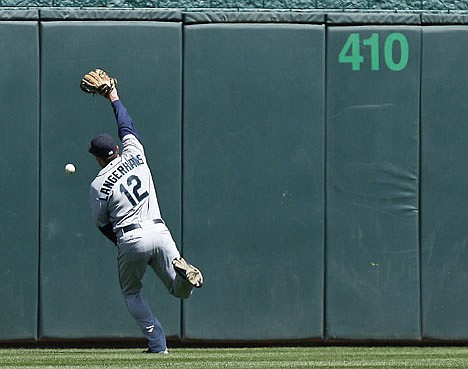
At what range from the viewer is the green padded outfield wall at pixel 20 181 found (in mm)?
9797

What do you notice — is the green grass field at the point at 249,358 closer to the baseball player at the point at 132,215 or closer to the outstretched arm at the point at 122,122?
the baseball player at the point at 132,215

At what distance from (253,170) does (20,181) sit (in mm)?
1880

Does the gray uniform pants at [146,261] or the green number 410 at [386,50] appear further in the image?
the green number 410 at [386,50]

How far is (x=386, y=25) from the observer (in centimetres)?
999

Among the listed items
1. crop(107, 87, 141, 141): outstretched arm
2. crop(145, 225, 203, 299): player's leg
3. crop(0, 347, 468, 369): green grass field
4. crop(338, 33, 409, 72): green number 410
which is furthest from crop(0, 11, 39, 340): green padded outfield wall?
crop(338, 33, 409, 72): green number 410

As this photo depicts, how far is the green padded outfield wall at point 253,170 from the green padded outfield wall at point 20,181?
1.23 m

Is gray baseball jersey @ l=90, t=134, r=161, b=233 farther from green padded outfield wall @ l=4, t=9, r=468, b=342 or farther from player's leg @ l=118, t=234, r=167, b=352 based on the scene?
green padded outfield wall @ l=4, t=9, r=468, b=342

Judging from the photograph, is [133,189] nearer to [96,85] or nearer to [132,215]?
[132,215]

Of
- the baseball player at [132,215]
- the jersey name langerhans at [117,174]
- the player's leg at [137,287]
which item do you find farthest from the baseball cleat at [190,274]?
the jersey name langerhans at [117,174]

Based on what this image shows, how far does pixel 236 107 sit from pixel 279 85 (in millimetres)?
396

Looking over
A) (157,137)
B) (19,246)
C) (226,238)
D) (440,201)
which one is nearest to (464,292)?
(440,201)

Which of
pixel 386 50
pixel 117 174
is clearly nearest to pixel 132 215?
pixel 117 174

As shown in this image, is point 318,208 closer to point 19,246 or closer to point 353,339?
point 353,339

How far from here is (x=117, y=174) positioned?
8.42 m
